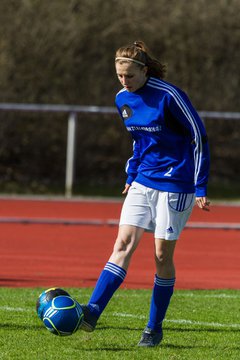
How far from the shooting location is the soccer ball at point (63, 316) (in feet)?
22.7

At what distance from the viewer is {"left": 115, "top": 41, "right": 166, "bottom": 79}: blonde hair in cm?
711

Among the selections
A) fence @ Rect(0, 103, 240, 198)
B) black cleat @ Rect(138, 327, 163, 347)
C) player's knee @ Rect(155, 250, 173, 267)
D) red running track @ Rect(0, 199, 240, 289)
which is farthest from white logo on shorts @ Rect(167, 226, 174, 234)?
fence @ Rect(0, 103, 240, 198)

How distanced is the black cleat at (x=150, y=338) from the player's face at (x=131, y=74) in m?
1.77

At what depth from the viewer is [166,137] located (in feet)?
23.7

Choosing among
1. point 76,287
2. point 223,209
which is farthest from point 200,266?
point 223,209

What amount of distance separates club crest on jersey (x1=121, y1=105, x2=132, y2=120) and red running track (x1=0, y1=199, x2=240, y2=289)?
13.2ft

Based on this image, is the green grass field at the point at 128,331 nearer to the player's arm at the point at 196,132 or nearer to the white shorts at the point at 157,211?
the white shorts at the point at 157,211

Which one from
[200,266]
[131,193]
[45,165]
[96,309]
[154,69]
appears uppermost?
[154,69]

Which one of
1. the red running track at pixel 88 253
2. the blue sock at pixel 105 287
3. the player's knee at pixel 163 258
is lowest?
the red running track at pixel 88 253

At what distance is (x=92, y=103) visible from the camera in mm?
25797

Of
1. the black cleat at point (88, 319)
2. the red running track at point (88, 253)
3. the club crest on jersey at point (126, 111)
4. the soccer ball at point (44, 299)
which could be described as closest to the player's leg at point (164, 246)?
the black cleat at point (88, 319)

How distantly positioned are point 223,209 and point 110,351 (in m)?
14.5

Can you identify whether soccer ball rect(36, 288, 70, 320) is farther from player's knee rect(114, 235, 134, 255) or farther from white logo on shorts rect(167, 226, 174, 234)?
white logo on shorts rect(167, 226, 174, 234)

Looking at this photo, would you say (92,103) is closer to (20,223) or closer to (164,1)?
(164,1)
